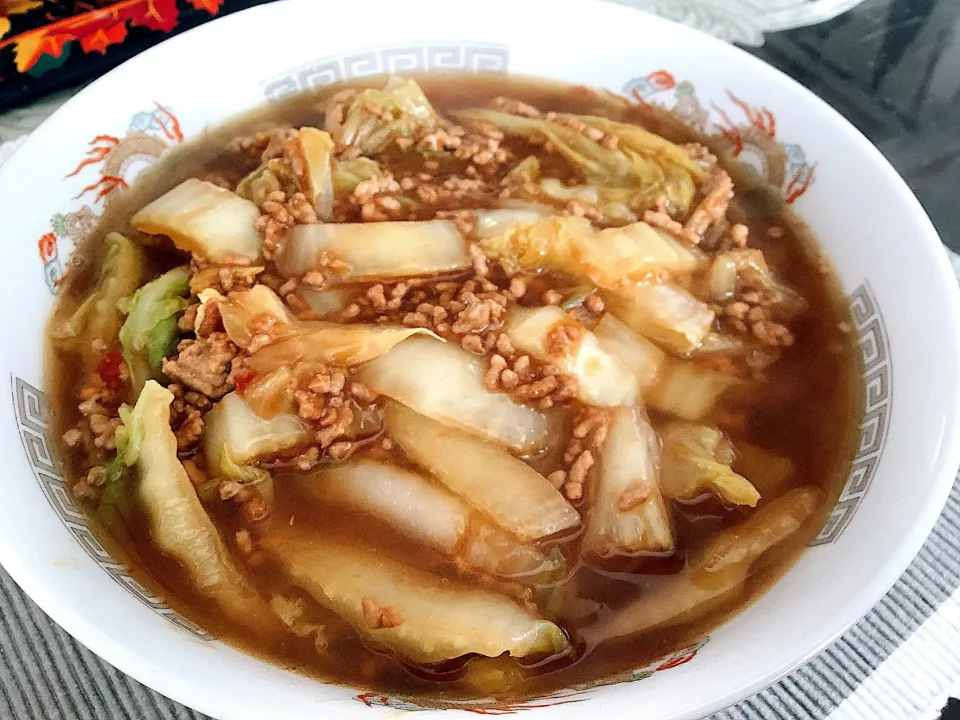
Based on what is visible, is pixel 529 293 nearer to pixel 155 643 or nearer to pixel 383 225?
pixel 383 225

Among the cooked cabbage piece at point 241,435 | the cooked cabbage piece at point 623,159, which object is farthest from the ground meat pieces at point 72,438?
the cooked cabbage piece at point 623,159

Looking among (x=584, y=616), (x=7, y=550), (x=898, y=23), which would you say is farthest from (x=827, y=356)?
(x=898, y=23)

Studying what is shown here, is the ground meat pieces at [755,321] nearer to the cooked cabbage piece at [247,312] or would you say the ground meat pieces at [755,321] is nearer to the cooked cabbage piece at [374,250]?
the cooked cabbage piece at [374,250]

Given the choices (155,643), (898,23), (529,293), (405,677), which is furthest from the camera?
(898,23)

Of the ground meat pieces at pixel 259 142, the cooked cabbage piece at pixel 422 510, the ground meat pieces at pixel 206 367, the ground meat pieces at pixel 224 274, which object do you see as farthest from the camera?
the ground meat pieces at pixel 259 142

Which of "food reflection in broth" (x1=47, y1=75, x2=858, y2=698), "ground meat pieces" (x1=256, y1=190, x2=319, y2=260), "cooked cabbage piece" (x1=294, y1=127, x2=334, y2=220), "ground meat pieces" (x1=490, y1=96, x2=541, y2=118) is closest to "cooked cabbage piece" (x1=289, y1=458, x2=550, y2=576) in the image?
"food reflection in broth" (x1=47, y1=75, x2=858, y2=698)

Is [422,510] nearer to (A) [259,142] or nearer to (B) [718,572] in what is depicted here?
(B) [718,572]
